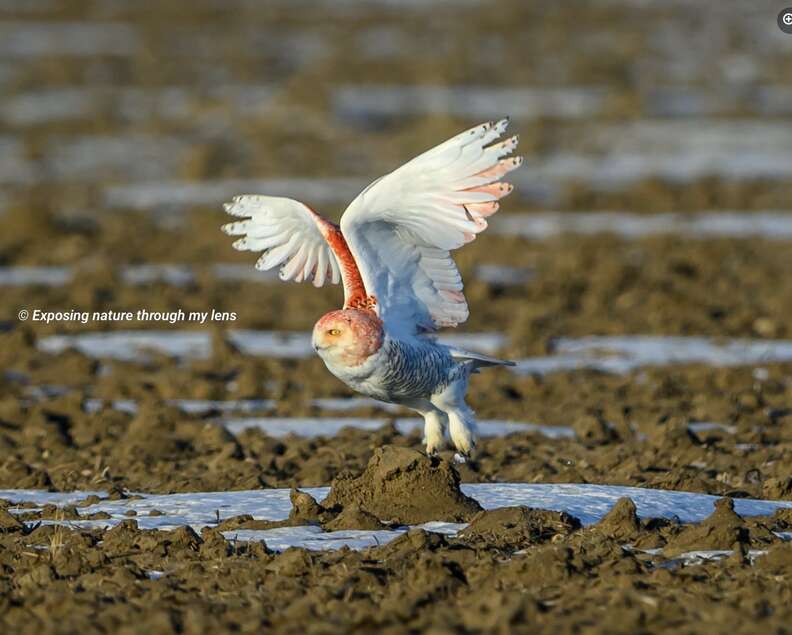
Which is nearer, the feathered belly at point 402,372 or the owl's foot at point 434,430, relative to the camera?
the feathered belly at point 402,372

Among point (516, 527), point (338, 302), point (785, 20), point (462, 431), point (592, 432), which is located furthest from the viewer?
point (785, 20)

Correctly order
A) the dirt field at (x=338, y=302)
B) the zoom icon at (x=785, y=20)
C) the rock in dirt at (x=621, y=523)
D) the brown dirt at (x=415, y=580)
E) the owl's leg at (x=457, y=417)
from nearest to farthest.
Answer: the brown dirt at (x=415, y=580) → the dirt field at (x=338, y=302) → the rock in dirt at (x=621, y=523) → the owl's leg at (x=457, y=417) → the zoom icon at (x=785, y=20)

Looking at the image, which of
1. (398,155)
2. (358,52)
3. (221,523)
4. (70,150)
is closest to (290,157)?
(398,155)

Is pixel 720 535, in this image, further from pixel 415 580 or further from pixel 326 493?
pixel 326 493

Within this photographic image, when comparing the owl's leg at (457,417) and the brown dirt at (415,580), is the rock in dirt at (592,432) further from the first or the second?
the brown dirt at (415,580)

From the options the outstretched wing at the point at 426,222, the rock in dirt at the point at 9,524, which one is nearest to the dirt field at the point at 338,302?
the rock in dirt at the point at 9,524

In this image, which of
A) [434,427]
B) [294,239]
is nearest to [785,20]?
[294,239]

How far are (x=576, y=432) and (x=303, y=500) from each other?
2.70 m

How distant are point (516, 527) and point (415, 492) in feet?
1.89

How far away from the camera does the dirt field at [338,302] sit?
6102 millimetres

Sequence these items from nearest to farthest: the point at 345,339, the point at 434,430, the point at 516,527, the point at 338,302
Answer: the point at 516,527 → the point at 345,339 → the point at 434,430 → the point at 338,302

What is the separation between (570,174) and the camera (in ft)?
66.5

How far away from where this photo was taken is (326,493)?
25.5 ft

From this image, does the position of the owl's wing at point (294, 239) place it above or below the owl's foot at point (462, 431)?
above
